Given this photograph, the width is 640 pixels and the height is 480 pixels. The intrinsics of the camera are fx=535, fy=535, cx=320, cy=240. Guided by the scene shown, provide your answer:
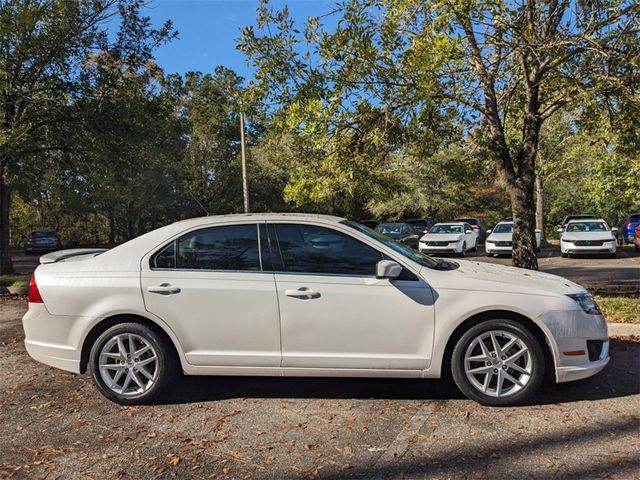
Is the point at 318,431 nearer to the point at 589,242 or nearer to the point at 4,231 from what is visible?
the point at 4,231

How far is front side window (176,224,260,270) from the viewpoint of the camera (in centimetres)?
456

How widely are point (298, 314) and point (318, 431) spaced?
924 mm

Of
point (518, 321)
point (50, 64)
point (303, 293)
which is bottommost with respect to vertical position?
point (518, 321)

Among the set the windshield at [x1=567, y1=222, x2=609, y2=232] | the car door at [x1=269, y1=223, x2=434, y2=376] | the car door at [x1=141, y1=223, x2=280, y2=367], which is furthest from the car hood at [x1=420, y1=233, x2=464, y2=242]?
the car door at [x1=141, y1=223, x2=280, y2=367]

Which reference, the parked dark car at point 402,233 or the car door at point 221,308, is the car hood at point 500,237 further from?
the car door at point 221,308

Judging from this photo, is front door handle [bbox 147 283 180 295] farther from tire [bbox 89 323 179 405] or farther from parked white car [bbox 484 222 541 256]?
parked white car [bbox 484 222 541 256]

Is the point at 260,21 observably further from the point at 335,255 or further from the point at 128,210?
the point at 128,210

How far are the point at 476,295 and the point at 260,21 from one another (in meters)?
5.78

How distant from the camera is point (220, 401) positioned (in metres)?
4.58

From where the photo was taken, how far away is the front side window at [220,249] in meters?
4.56

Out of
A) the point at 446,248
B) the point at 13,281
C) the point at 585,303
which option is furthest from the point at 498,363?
the point at 446,248

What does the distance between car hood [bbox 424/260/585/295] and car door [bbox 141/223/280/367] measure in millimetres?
1430

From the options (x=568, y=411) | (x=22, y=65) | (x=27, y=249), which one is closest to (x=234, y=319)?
(x=568, y=411)

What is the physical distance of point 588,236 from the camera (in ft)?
59.8
